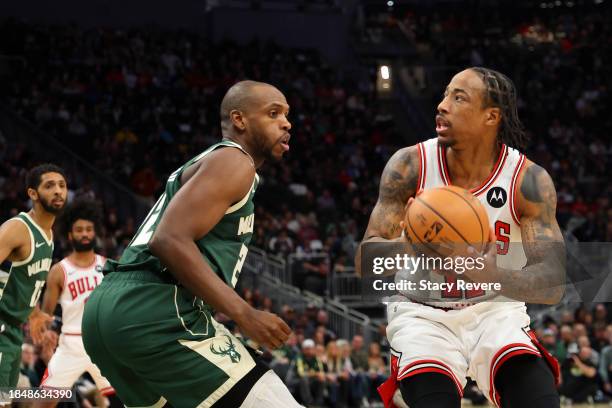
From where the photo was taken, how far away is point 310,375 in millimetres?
12570

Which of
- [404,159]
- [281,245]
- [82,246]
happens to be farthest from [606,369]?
[404,159]

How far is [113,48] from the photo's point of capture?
20.5 m

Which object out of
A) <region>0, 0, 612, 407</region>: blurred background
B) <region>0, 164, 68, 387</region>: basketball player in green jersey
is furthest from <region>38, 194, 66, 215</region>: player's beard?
<region>0, 0, 612, 407</region>: blurred background

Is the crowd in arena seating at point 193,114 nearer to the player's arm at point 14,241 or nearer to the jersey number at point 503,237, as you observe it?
the player's arm at point 14,241

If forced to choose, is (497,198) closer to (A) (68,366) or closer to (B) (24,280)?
(B) (24,280)

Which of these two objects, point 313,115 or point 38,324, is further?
point 313,115

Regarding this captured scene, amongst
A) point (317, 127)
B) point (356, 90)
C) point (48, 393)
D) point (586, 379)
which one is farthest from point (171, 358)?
point (356, 90)

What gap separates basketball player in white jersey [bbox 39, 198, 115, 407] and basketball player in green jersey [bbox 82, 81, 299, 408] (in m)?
4.19

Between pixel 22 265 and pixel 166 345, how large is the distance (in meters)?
3.56

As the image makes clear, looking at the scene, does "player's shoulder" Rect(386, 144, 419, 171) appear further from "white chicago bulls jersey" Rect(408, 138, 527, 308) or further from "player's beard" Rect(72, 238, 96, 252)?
"player's beard" Rect(72, 238, 96, 252)

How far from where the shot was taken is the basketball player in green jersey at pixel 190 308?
3443 millimetres

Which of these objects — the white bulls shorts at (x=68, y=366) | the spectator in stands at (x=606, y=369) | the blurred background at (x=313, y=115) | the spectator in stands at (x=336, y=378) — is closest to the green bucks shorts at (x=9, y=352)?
the white bulls shorts at (x=68, y=366)

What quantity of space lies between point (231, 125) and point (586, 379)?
10818mm

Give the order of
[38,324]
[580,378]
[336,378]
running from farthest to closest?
[580,378]
[336,378]
[38,324]
